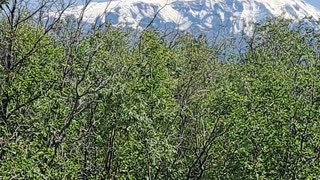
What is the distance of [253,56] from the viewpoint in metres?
27.2

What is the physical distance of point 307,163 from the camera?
19.2 meters

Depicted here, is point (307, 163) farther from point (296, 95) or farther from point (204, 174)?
point (204, 174)

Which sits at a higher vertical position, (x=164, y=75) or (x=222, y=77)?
(x=164, y=75)

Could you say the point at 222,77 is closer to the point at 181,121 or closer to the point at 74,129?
the point at 181,121

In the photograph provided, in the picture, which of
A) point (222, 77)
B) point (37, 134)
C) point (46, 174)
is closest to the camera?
point (46, 174)

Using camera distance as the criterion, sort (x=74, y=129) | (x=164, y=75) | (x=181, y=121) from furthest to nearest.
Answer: (x=181, y=121) → (x=164, y=75) → (x=74, y=129)

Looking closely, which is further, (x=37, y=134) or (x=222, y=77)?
(x=222, y=77)

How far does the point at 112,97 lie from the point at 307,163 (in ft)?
22.1

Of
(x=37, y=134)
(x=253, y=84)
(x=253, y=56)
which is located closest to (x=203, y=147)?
(x=253, y=84)

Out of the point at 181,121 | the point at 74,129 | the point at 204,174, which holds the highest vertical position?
the point at 74,129

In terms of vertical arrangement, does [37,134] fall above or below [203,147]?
above

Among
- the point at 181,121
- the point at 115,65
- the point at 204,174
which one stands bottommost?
the point at 204,174

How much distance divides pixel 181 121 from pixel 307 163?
16.8ft

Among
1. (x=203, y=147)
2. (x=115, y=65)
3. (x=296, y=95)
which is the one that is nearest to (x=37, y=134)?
(x=115, y=65)
